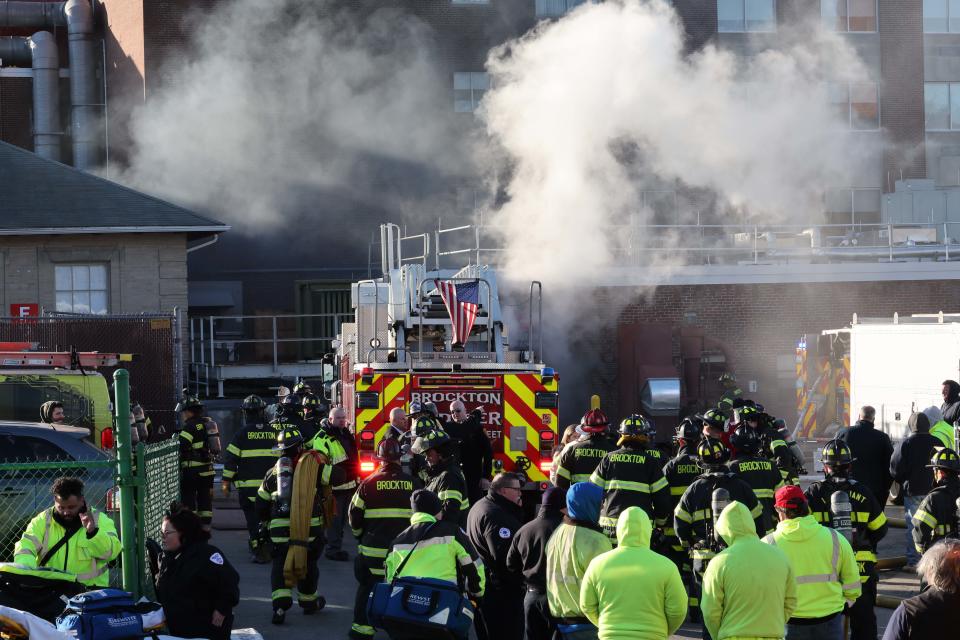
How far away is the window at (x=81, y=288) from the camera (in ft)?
70.7

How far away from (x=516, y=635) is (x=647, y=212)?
2266cm

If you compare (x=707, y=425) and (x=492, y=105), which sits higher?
(x=492, y=105)

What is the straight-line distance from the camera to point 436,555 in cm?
664

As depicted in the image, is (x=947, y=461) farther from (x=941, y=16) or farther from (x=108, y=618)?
(x=941, y=16)

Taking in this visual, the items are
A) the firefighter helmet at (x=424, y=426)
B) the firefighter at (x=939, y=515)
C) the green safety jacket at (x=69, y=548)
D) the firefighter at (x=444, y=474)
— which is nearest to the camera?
the green safety jacket at (x=69, y=548)

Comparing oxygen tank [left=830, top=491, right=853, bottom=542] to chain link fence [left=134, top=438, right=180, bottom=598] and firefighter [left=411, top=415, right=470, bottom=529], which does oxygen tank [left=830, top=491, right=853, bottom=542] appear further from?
chain link fence [left=134, top=438, right=180, bottom=598]

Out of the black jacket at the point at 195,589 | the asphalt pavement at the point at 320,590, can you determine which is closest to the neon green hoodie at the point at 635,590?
the black jacket at the point at 195,589

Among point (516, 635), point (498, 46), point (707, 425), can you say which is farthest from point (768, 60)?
point (516, 635)

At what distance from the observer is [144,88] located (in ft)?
90.6

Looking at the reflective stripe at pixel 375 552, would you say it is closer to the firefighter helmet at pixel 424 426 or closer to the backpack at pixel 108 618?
the firefighter helmet at pixel 424 426

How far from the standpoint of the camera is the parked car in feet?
28.7

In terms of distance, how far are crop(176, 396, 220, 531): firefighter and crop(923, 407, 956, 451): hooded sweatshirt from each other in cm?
688

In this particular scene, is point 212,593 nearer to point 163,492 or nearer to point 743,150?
point 163,492

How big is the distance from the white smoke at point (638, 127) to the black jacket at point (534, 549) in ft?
44.2
